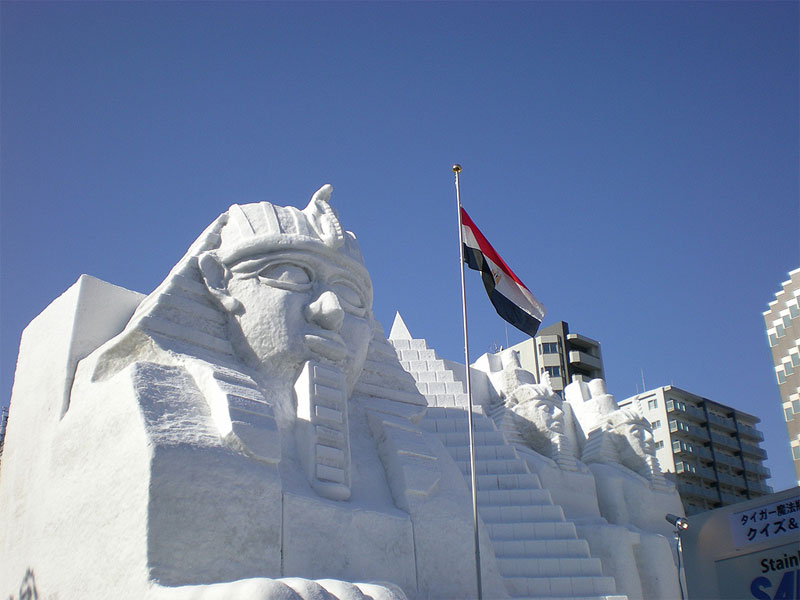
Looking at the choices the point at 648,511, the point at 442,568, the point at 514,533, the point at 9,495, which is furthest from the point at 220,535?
the point at 648,511

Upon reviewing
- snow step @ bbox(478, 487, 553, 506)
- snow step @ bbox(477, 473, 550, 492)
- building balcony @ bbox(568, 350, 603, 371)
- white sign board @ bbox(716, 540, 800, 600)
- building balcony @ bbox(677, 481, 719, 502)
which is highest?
building balcony @ bbox(568, 350, 603, 371)

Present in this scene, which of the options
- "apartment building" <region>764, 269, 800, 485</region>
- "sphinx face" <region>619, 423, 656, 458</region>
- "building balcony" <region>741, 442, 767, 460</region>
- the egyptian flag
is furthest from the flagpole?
"building balcony" <region>741, 442, 767, 460</region>

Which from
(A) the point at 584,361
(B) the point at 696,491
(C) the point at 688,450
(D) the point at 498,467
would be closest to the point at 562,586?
(D) the point at 498,467

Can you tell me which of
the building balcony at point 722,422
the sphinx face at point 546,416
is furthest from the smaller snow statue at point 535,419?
the building balcony at point 722,422

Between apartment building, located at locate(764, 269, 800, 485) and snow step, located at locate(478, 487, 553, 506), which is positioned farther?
apartment building, located at locate(764, 269, 800, 485)

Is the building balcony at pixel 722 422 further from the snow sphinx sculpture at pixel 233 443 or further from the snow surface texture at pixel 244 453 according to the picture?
the snow sphinx sculpture at pixel 233 443

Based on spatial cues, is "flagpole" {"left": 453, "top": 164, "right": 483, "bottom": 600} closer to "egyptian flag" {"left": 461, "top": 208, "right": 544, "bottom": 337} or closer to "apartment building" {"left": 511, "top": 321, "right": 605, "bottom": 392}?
"egyptian flag" {"left": 461, "top": 208, "right": 544, "bottom": 337}

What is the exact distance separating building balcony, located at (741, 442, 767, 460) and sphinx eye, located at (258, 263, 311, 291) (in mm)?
Result: 42467

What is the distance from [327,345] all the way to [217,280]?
1.31 metres

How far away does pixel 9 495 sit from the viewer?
8477 mm

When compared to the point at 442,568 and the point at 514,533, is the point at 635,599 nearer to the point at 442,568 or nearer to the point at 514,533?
the point at 514,533

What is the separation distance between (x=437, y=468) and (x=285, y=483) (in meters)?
2.04

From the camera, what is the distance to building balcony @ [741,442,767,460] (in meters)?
45.2

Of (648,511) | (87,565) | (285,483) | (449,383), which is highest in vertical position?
(449,383)
